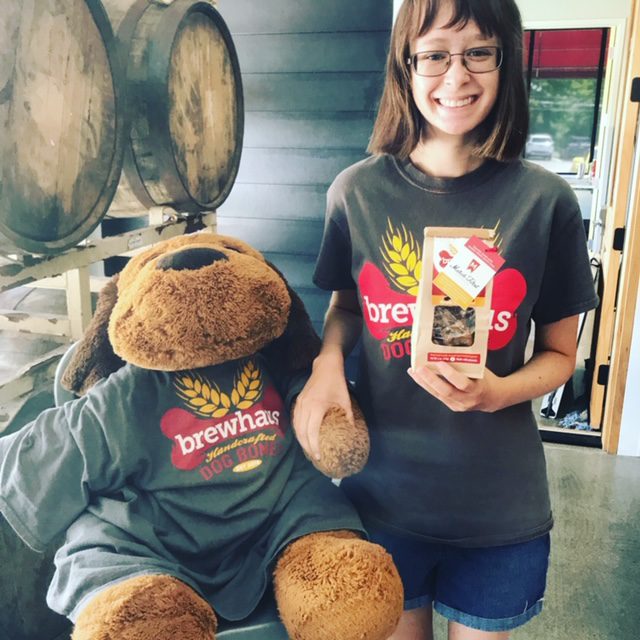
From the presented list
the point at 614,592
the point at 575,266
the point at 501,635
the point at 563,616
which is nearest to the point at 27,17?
the point at 575,266

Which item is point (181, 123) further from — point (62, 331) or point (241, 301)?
point (241, 301)

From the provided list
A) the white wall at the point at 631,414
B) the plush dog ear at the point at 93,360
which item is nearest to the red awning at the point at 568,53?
the white wall at the point at 631,414

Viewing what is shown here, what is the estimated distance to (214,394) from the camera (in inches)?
37.9

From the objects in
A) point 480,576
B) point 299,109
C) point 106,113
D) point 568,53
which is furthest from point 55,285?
point 568,53

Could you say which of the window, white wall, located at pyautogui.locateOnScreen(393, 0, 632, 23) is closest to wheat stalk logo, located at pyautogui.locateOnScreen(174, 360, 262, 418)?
white wall, located at pyautogui.locateOnScreen(393, 0, 632, 23)

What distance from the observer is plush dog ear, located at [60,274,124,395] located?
3.18 ft

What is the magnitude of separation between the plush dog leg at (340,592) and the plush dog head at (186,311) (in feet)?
1.00

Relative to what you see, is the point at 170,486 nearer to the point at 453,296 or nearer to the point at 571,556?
the point at 453,296

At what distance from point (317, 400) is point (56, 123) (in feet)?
2.09

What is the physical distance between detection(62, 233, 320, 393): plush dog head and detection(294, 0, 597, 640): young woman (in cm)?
12

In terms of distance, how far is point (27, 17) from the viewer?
3.22ft

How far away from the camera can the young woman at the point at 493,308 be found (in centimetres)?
87

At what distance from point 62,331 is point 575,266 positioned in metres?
0.97

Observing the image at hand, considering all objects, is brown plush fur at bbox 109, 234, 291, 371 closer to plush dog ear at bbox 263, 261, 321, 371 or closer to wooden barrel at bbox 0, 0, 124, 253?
plush dog ear at bbox 263, 261, 321, 371
